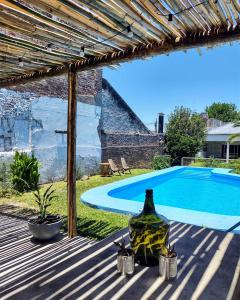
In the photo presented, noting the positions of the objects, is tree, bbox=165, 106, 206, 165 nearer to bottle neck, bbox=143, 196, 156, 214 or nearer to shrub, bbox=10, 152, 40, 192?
shrub, bbox=10, 152, 40, 192

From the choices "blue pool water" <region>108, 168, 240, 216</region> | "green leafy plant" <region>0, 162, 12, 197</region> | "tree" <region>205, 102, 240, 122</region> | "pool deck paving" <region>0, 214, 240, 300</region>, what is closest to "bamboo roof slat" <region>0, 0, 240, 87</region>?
"pool deck paving" <region>0, 214, 240, 300</region>

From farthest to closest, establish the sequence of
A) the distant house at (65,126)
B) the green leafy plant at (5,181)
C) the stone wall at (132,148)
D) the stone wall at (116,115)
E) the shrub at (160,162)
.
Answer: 1. the shrub at (160,162)
2. the stone wall at (116,115)
3. the stone wall at (132,148)
4. the distant house at (65,126)
5. the green leafy plant at (5,181)

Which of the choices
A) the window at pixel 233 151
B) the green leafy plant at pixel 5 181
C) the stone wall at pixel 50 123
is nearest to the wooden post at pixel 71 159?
the green leafy plant at pixel 5 181

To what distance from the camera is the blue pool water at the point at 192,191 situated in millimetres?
9711

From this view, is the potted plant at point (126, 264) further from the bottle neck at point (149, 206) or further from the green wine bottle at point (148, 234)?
the bottle neck at point (149, 206)

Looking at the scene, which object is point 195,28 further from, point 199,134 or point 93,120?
point 199,134

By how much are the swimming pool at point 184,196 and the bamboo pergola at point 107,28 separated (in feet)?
13.1

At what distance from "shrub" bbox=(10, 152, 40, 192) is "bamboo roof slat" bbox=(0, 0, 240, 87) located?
6281mm

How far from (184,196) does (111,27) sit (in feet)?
31.7

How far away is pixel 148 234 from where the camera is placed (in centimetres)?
171

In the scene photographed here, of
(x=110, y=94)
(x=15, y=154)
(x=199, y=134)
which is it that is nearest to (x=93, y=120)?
(x=110, y=94)

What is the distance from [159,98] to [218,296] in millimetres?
51962

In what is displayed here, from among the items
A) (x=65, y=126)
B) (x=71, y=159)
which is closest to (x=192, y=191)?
(x=65, y=126)

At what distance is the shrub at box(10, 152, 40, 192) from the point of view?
30.6ft
